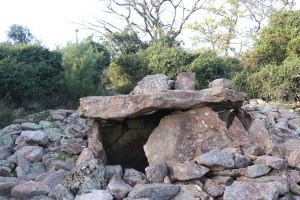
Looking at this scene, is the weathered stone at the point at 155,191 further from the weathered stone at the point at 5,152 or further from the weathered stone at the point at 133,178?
the weathered stone at the point at 5,152

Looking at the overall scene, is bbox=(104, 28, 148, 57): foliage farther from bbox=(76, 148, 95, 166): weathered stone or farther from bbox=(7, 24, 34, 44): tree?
bbox=(76, 148, 95, 166): weathered stone

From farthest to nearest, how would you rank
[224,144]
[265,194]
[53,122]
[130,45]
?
[130,45]
[53,122]
[224,144]
[265,194]

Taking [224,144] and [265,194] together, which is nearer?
[265,194]

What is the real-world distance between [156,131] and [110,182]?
38.9 inches

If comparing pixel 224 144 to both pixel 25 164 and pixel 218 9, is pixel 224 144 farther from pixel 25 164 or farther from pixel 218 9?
pixel 218 9

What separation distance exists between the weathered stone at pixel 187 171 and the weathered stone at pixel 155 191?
0.17 m

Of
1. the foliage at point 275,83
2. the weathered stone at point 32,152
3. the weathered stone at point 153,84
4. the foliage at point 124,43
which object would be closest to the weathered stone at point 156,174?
the weathered stone at point 153,84

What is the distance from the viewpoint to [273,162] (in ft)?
13.0

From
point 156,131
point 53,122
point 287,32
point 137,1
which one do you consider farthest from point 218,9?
point 156,131

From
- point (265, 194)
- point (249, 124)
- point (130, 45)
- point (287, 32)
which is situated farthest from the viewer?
point (130, 45)

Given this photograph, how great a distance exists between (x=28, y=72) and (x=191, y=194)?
5.84m

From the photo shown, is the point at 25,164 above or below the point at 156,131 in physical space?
below

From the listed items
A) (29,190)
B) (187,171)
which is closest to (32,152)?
(29,190)

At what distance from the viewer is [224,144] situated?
4535 millimetres
